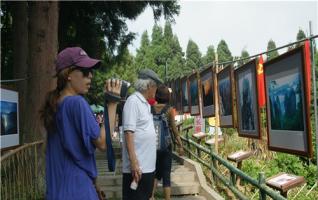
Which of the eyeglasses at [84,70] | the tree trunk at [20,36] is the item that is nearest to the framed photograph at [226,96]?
the eyeglasses at [84,70]

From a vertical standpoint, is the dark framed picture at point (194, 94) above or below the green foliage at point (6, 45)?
below

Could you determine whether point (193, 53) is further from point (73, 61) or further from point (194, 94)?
point (73, 61)

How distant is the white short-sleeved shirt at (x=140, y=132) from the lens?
14.5ft

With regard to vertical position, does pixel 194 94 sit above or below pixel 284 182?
above

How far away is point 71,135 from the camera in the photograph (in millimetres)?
2695

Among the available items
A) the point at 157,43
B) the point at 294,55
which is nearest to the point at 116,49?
the point at 294,55

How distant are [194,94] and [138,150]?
6378mm

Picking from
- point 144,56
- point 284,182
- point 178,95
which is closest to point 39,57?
point 284,182

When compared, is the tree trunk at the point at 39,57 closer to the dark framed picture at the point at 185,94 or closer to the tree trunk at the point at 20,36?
the dark framed picture at the point at 185,94

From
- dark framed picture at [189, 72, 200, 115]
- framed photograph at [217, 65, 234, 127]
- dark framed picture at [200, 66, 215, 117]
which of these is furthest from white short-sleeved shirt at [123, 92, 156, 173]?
dark framed picture at [189, 72, 200, 115]

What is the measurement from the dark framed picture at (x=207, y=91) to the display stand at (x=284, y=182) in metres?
3.95

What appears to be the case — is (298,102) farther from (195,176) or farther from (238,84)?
(195,176)

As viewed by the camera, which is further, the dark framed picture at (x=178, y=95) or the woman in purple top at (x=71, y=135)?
the dark framed picture at (x=178, y=95)

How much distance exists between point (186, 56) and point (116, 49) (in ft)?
206
